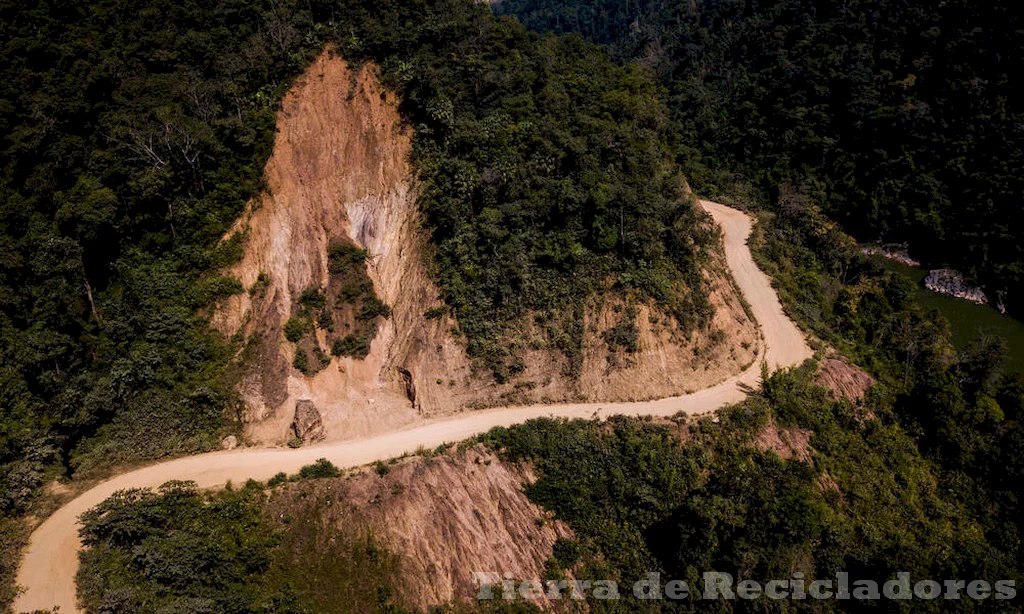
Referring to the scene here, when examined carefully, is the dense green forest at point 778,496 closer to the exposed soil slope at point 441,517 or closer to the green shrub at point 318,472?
the green shrub at point 318,472

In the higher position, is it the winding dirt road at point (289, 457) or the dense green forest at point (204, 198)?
the dense green forest at point (204, 198)

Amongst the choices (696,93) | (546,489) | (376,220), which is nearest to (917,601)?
(546,489)

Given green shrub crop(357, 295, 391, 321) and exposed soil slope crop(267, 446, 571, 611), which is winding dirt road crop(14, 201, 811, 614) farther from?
green shrub crop(357, 295, 391, 321)

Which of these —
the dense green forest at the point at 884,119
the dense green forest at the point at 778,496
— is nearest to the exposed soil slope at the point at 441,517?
the dense green forest at the point at 778,496

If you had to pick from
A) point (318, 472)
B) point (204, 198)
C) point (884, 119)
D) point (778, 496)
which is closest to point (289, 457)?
point (318, 472)

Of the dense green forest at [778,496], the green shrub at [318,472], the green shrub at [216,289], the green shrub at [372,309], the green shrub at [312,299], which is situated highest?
the green shrub at [216,289]

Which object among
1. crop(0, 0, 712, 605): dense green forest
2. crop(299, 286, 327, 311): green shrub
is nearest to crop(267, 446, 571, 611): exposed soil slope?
crop(0, 0, 712, 605): dense green forest
